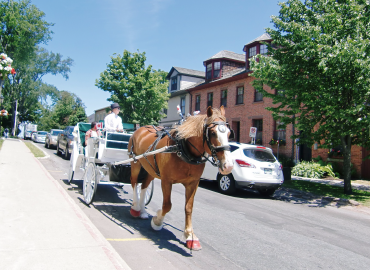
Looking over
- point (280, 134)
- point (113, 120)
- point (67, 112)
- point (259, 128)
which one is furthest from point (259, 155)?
point (67, 112)

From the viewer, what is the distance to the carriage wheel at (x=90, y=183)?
6379 millimetres

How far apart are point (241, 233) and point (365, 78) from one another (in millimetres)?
Result: 6814

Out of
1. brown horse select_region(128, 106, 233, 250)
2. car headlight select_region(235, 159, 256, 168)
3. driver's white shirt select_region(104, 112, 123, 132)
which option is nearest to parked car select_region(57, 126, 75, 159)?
driver's white shirt select_region(104, 112, 123, 132)

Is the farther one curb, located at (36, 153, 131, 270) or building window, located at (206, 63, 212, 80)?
building window, located at (206, 63, 212, 80)

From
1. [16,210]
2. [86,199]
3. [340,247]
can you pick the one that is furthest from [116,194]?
[340,247]

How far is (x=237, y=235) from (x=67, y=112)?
56811 mm

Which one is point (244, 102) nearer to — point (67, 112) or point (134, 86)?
point (134, 86)

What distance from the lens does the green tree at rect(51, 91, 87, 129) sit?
180ft

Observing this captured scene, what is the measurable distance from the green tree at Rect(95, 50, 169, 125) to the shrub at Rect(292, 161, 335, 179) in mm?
15484

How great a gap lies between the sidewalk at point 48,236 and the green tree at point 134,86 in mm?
20968

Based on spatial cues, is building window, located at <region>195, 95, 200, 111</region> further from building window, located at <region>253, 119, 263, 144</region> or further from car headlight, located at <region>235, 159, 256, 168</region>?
car headlight, located at <region>235, 159, 256, 168</region>

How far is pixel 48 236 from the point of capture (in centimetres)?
418

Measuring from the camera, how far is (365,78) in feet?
29.1

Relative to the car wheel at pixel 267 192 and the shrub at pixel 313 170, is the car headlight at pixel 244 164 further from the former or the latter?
the shrub at pixel 313 170
